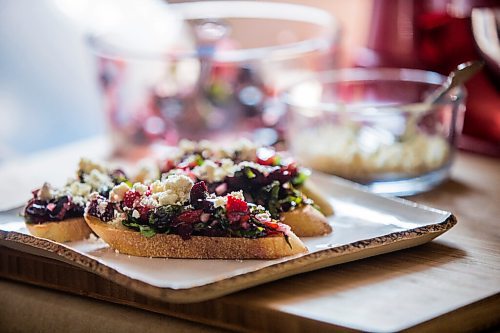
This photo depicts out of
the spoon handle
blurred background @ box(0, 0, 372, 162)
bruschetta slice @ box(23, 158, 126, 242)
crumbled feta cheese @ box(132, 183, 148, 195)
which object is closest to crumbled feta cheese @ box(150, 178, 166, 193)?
crumbled feta cheese @ box(132, 183, 148, 195)

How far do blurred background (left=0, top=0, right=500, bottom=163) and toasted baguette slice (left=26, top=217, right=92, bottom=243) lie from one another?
0.63 metres

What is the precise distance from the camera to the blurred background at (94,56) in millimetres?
1957

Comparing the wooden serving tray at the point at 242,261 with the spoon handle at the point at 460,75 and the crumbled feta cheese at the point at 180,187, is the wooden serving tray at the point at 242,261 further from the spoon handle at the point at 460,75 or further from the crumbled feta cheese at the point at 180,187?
the spoon handle at the point at 460,75

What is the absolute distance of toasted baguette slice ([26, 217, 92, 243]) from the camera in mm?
1359

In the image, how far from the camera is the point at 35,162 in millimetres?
1985

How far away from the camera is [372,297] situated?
1.16 metres

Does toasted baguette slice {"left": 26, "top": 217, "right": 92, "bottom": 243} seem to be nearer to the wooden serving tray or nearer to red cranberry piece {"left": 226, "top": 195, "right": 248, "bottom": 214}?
the wooden serving tray

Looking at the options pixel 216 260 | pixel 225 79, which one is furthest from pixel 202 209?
pixel 225 79

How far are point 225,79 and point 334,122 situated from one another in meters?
0.30

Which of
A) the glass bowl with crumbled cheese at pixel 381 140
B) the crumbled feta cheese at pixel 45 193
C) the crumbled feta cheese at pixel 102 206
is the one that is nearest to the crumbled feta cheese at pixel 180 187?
the crumbled feta cheese at pixel 102 206

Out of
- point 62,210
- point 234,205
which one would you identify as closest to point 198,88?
point 62,210

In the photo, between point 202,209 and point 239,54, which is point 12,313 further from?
point 239,54

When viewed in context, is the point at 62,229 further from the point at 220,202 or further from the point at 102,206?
the point at 220,202

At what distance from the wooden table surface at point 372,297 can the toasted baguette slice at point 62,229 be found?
0.04 meters
